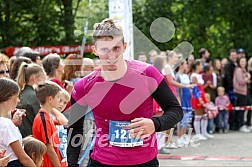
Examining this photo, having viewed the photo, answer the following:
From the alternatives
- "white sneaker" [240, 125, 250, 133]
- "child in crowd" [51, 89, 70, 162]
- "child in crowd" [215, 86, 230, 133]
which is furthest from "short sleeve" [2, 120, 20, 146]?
"white sneaker" [240, 125, 250, 133]

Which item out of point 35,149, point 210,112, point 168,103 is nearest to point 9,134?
point 35,149

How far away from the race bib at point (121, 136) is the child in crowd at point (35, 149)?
1.40 m

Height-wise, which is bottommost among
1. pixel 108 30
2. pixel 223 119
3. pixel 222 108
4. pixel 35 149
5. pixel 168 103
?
pixel 223 119

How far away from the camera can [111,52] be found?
373 centimetres

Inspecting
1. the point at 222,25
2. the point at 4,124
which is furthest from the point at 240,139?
the point at 222,25

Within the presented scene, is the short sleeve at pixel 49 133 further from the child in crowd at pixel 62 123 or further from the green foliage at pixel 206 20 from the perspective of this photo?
the green foliage at pixel 206 20

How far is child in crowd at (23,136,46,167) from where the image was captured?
4.98 meters

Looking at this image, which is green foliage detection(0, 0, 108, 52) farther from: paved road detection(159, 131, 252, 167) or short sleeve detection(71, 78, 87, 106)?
short sleeve detection(71, 78, 87, 106)

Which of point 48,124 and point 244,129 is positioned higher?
point 48,124

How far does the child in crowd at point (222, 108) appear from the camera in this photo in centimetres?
1286

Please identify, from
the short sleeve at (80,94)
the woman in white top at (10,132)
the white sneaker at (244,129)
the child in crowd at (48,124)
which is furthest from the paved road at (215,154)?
the short sleeve at (80,94)

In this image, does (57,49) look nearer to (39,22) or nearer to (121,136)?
(39,22)

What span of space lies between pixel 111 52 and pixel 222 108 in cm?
943

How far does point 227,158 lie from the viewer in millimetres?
9320
